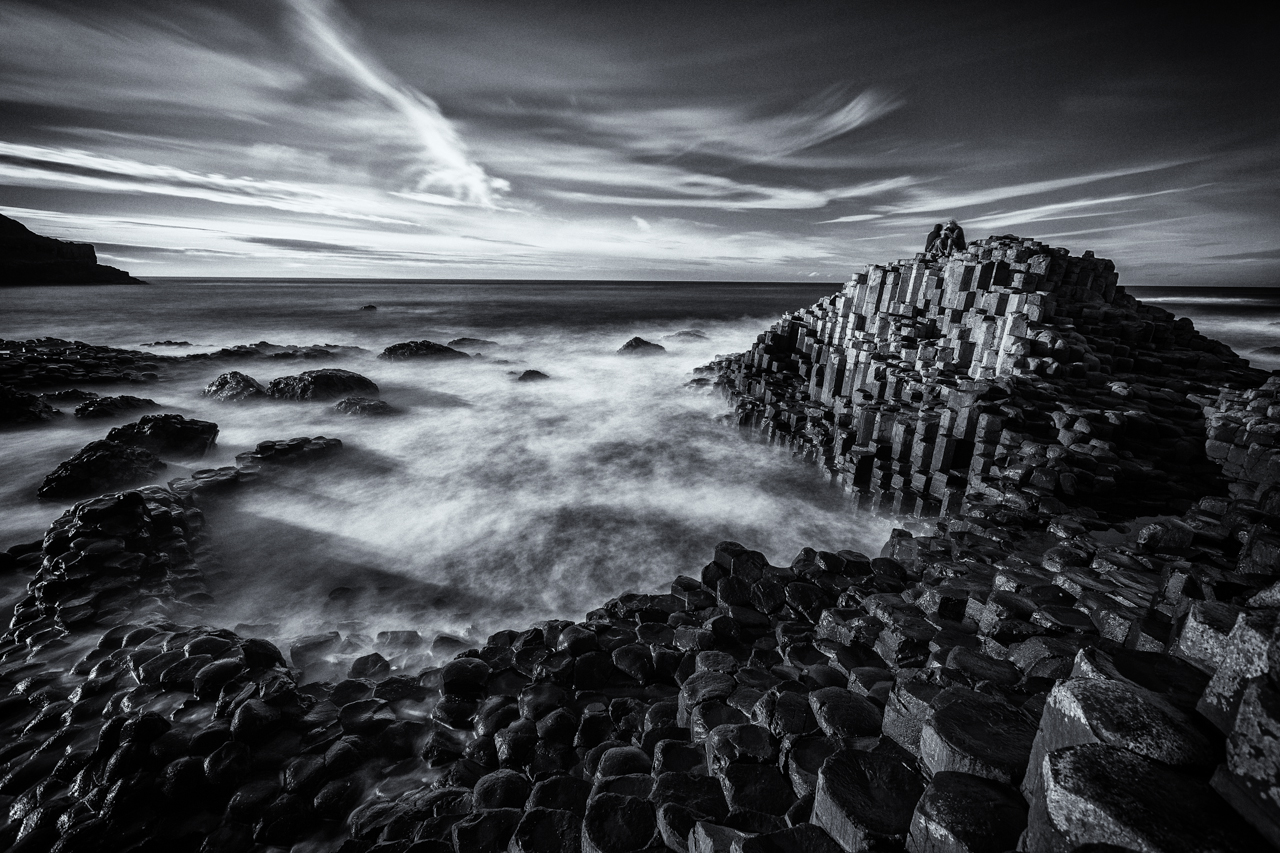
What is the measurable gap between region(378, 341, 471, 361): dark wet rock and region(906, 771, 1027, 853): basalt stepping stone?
28.5m

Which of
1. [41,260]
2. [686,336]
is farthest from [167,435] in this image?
[41,260]

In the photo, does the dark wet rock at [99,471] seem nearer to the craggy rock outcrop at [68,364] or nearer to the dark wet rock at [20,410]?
the dark wet rock at [20,410]

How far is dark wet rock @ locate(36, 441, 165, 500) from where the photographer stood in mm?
9711

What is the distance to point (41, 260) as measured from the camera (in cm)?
7700

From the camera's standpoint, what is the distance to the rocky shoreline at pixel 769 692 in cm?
233

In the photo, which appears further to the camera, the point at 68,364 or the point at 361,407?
the point at 68,364

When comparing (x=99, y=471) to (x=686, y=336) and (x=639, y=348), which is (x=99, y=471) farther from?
(x=686, y=336)

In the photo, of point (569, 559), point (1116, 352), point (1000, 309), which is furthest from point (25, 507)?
point (1116, 352)

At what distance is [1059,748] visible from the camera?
2.33m

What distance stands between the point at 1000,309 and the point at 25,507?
22.6 m

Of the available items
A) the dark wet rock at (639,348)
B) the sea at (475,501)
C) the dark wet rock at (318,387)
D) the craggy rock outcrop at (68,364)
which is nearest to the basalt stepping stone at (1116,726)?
the sea at (475,501)

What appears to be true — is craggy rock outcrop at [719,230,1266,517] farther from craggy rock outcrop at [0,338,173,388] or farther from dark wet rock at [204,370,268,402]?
craggy rock outcrop at [0,338,173,388]

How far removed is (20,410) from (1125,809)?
2208 cm

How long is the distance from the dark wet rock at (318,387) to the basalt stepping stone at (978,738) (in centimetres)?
2014
